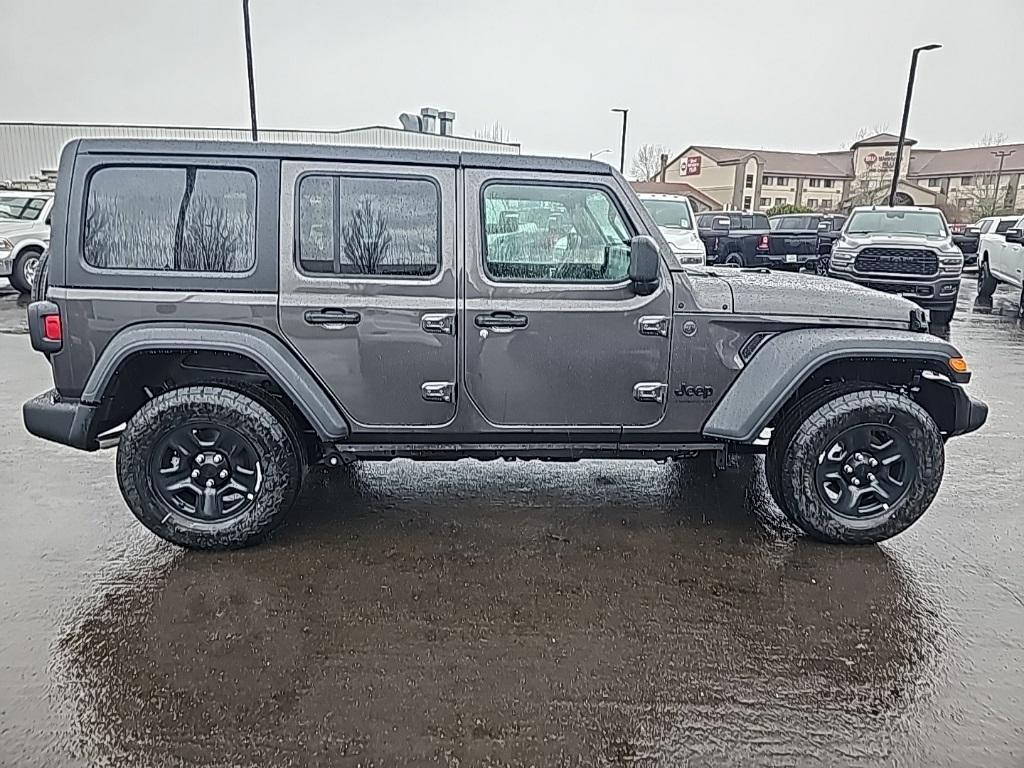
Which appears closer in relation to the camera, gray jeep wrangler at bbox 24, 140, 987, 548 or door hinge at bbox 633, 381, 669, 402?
gray jeep wrangler at bbox 24, 140, 987, 548

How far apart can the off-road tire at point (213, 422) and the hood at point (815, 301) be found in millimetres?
2357

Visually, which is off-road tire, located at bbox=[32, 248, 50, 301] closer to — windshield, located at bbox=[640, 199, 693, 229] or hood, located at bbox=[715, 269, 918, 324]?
hood, located at bbox=[715, 269, 918, 324]

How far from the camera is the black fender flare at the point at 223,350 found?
140 inches

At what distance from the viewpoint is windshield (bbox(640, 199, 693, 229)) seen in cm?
1270

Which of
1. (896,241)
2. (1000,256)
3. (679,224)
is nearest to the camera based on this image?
(896,241)

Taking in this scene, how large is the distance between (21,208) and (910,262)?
1514cm

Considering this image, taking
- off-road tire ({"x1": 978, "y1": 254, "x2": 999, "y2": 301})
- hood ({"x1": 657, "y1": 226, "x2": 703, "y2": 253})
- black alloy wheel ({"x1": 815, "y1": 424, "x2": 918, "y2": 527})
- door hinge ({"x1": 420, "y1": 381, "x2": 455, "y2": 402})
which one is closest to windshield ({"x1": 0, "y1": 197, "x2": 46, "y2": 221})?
hood ({"x1": 657, "y1": 226, "x2": 703, "y2": 253})

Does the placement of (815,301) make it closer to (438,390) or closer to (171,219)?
(438,390)

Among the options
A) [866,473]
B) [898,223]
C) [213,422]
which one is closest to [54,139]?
[898,223]

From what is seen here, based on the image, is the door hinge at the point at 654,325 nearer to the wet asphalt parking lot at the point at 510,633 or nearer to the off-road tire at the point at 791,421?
the off-road tire at the point at 791,421

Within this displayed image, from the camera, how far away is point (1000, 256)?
14656mm

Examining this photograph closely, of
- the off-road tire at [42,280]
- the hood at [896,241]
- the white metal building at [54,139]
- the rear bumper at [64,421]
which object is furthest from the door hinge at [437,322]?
the white metal building at [54,139]

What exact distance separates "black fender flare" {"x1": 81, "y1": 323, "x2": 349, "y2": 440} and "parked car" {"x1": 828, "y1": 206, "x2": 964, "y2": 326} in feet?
34.3

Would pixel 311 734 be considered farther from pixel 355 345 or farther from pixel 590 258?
pixel 590 258
